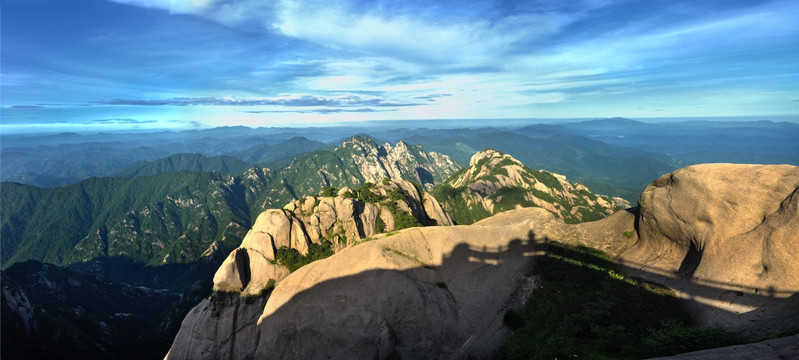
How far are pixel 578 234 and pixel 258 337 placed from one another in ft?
172

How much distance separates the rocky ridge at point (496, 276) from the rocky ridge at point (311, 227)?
6033 millimetres

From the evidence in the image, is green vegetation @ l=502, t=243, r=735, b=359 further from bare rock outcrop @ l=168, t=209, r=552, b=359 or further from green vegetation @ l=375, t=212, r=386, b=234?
green vegetation @ l=375, t=212, r=386, b=234

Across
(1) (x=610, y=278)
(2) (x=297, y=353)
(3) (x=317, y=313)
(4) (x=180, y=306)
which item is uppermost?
(1) (x=610, y=278)

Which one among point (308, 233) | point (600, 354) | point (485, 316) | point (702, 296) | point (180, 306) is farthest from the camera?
point (180, 306)

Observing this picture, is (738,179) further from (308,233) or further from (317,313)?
(308,233)

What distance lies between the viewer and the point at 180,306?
174 m

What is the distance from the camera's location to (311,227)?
63.3 metres

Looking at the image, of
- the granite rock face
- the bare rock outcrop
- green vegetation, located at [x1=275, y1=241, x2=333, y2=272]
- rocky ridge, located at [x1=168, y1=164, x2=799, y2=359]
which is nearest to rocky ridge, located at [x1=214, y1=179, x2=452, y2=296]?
green vegetation, located at [x1=275, y1=241, x2=333, y2=272]

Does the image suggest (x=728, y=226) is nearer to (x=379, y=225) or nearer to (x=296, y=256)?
(x=379, y=225)

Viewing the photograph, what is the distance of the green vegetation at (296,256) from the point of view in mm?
55750

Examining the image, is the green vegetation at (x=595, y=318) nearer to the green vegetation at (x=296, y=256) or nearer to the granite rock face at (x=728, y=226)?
the granite rock face at (x=728, y=226)

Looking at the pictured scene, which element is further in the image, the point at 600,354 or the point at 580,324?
the point at 580,324

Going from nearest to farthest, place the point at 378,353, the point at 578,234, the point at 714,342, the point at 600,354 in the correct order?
the point at 714,342 → the point at 600,354 → the point at 378,353 → the point at 578,234

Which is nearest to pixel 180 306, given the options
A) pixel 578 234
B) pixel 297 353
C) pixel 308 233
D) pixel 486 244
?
pixel 308 233
